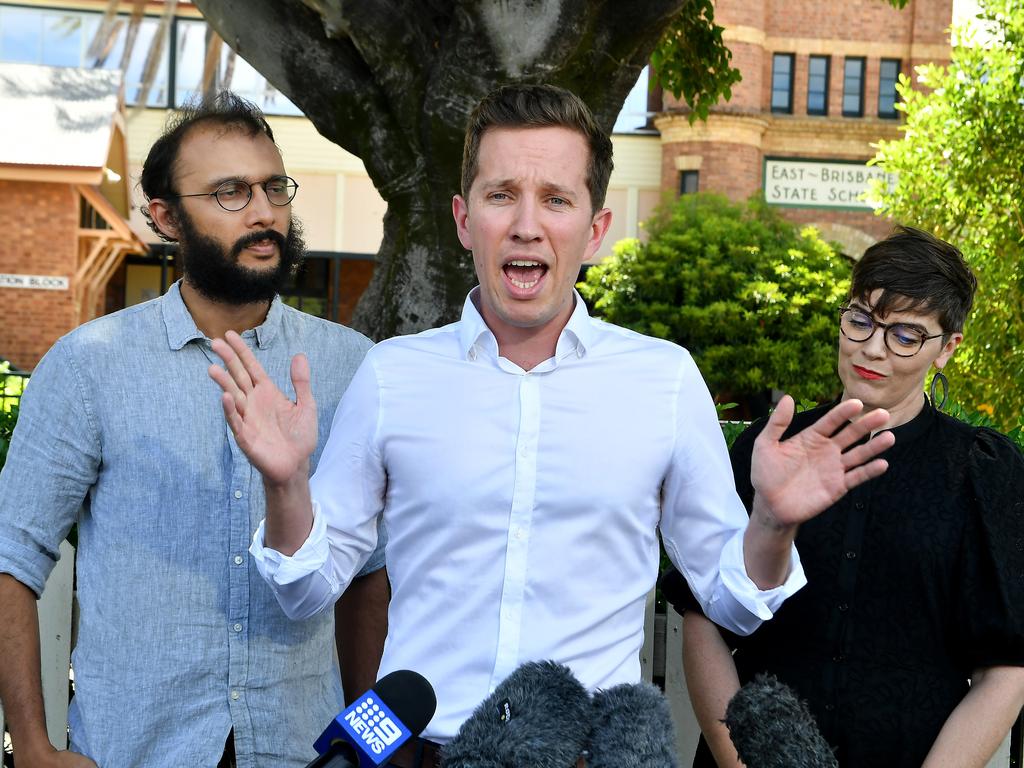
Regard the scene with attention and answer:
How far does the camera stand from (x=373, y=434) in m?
2.27

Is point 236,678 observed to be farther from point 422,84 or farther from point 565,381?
point 422,84

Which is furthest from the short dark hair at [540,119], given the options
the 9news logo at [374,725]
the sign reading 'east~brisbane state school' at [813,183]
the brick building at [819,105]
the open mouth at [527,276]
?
the sign reading 'east~brisbane state school' at [813,183]

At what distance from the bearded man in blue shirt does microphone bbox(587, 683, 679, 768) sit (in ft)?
3.69

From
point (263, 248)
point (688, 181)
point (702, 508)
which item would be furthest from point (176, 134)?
point (688, 181)

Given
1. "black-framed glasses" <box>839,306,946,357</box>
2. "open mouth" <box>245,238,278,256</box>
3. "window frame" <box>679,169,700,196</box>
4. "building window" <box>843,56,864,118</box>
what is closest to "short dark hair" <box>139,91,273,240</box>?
"open mouth" <box>245,238,278,256</box>

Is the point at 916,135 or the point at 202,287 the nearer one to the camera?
the point at 202,287

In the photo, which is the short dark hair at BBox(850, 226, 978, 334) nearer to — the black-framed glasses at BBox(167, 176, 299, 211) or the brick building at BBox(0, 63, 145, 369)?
the black-framed glasses at BBox(167, 176, 299, 211)

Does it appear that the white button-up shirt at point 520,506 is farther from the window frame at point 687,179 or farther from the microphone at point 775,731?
the window frame at point 687,179

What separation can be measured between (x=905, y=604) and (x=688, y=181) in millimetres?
30659

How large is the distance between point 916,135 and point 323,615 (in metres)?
13.1

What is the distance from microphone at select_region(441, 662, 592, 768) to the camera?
5.16ft

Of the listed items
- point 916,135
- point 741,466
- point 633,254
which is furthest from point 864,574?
point 633,254

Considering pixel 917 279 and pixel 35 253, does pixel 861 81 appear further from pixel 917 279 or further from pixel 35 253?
pixel 917 279

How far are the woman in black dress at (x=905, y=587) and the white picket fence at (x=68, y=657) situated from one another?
0.60 m
